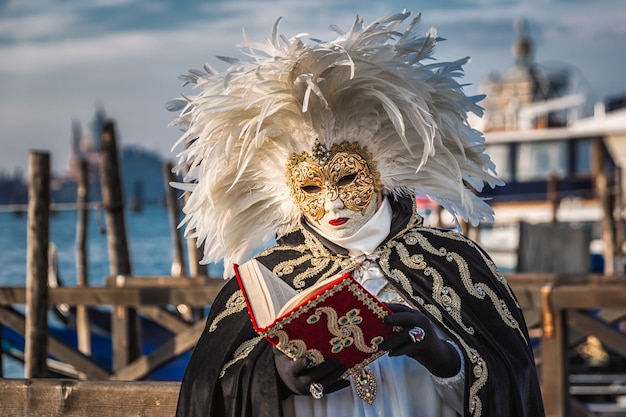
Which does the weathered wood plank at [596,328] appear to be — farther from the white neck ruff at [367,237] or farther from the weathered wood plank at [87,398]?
the weathered wood plank at [87,398]

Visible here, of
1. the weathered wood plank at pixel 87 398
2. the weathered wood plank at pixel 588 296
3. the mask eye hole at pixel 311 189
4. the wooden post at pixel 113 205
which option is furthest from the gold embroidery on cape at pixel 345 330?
the wooden post at pixel 113 205

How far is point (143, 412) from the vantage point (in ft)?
10.4

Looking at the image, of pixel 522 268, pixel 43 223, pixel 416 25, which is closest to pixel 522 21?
pixel 522 268

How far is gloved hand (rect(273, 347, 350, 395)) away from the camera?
243 cm

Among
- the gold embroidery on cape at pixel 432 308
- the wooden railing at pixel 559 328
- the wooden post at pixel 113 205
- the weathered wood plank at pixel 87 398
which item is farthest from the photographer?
the wooden post at pixel 113 205

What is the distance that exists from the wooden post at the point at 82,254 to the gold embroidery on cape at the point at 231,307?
20.1 ft

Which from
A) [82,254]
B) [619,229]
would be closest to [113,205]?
[82,254]

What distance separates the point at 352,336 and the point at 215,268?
30852 millimetres

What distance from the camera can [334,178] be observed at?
112 inches

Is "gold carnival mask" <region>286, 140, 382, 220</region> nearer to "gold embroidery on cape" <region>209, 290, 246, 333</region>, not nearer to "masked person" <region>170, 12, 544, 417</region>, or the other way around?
"masked person" <region>170, 12, 544, 417</region>

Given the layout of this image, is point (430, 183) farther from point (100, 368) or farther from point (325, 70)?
point (100, 368)

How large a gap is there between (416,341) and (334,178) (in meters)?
0.60

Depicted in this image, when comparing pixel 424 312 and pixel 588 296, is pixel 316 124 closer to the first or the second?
pixel 424 312

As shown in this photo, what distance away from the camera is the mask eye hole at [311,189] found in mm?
2883
